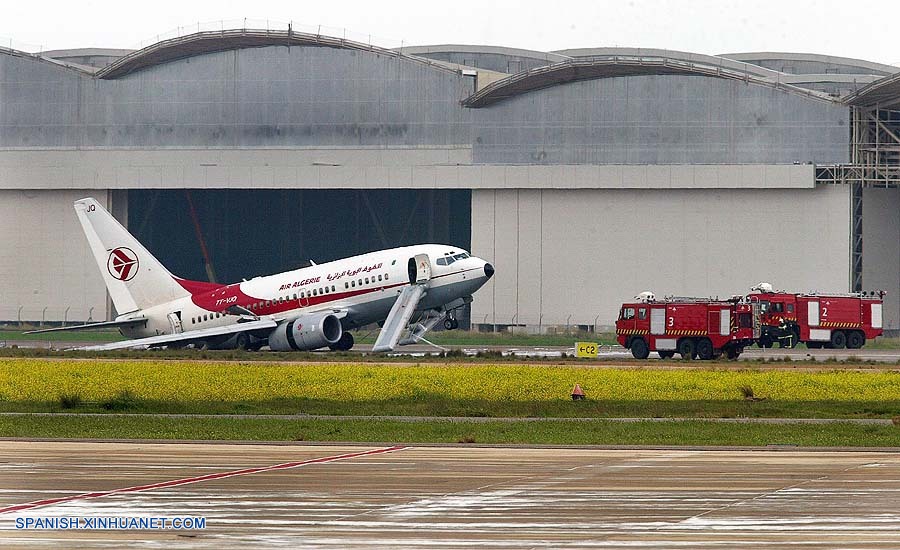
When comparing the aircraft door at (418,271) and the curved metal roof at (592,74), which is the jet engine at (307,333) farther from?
the curved metal roof at (592,74)

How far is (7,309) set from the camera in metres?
97.8

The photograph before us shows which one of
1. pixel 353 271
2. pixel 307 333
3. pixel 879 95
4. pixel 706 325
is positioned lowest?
pixel 307 333

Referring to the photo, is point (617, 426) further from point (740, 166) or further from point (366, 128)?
point (366, 128)

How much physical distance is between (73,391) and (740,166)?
55.1 m

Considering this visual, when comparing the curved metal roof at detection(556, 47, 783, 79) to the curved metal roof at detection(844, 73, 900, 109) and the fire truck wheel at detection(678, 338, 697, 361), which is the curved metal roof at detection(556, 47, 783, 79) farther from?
the fire truck wheel at detection(678, 338, 697, 361)

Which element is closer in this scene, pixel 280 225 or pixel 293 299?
pixel 293 299

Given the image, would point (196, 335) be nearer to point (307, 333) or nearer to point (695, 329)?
point (307, 333)

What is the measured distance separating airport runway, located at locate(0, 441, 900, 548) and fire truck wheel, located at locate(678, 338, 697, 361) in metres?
37.4

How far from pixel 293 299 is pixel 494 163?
29853 mm


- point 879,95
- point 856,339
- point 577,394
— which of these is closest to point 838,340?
point 856,339

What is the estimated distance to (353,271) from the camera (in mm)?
64312

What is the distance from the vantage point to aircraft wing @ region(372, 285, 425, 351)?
2434 inches

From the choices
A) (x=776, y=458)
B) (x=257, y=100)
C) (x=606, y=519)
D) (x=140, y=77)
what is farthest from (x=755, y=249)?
(x=606, y=519)

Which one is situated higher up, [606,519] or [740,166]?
[740,166]
